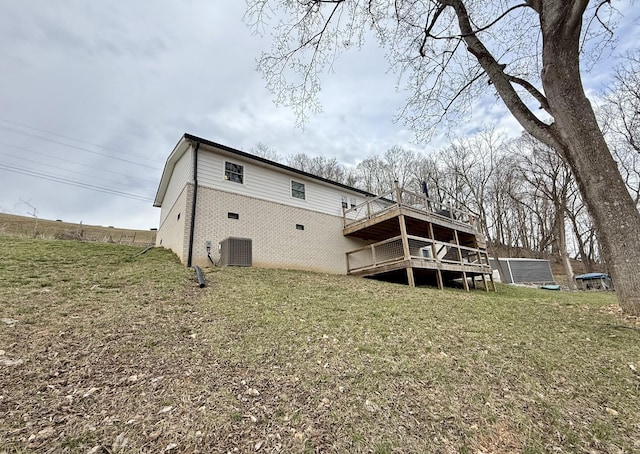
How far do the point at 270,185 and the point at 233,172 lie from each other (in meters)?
1.53

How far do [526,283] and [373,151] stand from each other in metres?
16.2

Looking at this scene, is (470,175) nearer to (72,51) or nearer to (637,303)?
(637,303)

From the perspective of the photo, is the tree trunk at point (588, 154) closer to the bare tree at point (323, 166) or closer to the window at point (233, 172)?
the window at point (233, 172)

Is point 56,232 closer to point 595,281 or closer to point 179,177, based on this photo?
point 179,177

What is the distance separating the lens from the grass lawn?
83.2 inches

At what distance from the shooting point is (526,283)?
21125 millimetres

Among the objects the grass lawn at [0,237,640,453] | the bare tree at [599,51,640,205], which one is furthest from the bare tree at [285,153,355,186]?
the grass lawn at [0,237,640,453]

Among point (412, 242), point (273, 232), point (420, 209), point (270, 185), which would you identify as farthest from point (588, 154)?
point (270, 185)

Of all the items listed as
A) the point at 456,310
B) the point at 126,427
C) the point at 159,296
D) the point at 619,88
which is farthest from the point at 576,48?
the point at 619,88

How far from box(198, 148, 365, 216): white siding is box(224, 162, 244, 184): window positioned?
0.12 meters

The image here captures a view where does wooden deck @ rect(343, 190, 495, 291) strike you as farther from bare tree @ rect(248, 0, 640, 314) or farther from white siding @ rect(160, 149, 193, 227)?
white siding @ rect(160, 149, 193, 227)

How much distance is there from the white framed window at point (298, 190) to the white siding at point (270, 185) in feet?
0.43

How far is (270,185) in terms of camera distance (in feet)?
37.5

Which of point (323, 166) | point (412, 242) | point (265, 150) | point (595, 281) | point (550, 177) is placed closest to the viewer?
point (412, 242)
